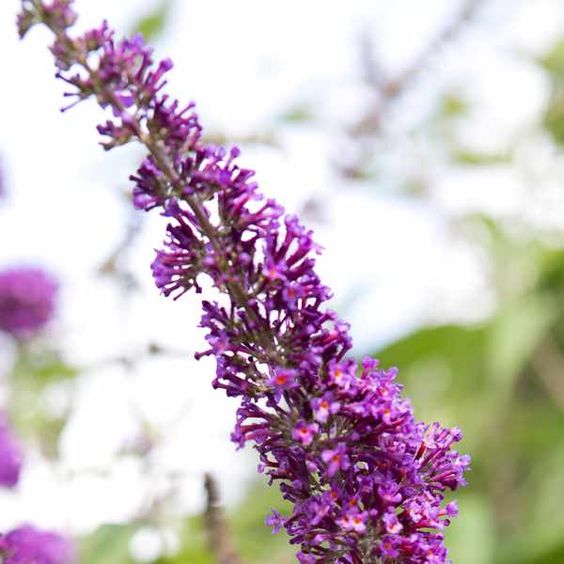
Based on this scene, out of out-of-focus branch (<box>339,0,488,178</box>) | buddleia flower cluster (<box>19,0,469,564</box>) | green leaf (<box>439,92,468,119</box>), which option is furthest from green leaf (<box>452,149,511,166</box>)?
buddleia flower cluster (<box>19,0,469,564</box>)

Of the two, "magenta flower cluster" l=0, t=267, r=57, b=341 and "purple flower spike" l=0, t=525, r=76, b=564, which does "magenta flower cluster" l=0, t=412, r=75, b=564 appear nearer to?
"purple flower spike" l=0, t=525, r=76, b=564

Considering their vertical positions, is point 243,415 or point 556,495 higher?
point 556,495

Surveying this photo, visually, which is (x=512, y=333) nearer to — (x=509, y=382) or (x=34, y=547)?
(x=509, y=382)

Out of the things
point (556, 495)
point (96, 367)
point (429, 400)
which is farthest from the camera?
point (429, 400)

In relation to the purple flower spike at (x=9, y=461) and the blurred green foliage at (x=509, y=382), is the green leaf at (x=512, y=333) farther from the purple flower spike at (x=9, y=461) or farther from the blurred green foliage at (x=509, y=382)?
the purple flower spike at (x=9, y=461)

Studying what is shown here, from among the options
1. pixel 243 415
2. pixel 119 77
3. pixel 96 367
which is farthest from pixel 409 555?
pixel 96 367

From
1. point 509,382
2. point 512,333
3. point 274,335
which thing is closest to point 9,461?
point 274,335

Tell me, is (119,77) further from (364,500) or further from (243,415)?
(364,500)
